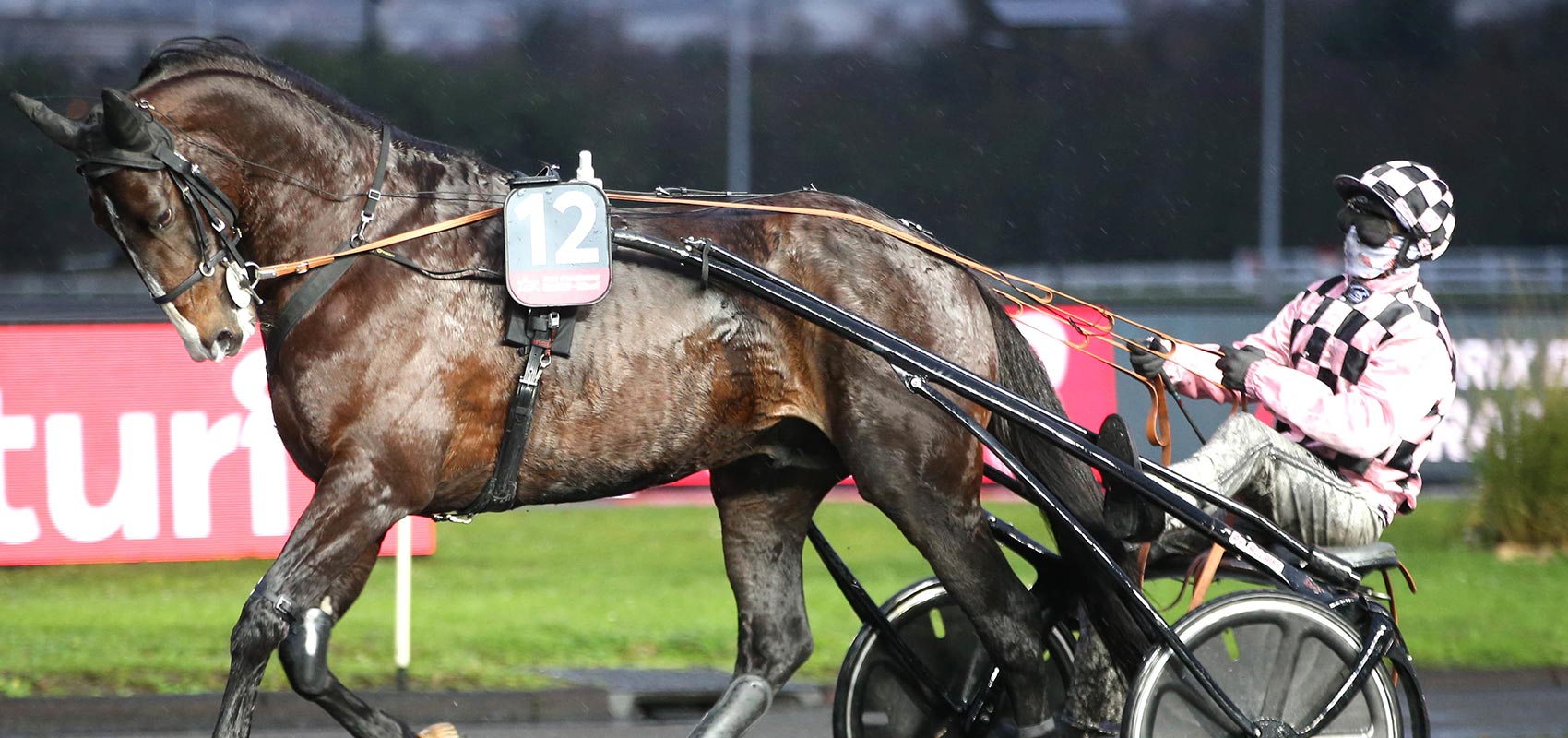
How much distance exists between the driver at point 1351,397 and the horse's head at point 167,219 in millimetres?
2155

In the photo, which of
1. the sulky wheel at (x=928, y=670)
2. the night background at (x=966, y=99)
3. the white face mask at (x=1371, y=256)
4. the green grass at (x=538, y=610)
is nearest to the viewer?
the white face mask at (x=1371, y=256)

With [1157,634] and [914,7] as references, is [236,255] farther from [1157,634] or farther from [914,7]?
[914,7]

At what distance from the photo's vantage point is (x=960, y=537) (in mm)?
3975

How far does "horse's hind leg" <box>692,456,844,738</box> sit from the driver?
0.71 meters

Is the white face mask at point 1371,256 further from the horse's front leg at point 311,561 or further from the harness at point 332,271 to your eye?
the horse's front leg at point 311,561

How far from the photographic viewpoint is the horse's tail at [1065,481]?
4035 millimetres

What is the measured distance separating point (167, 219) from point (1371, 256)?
9.12 feet

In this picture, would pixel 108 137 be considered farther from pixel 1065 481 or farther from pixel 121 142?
pixel 1065 481

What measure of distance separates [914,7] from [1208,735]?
15.0 m

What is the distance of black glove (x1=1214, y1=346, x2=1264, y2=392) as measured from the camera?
4.10 m

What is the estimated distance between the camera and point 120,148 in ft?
11.3

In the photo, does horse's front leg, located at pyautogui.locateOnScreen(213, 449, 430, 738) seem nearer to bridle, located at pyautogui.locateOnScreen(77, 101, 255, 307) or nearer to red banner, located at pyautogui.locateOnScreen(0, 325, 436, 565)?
bridle, located at pyautogui.locateOnScreen(77, 101, 255, 307)

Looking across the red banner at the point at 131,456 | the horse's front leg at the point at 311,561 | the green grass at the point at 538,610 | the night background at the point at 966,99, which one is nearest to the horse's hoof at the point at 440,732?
the horse's front leg at the point at 311,561

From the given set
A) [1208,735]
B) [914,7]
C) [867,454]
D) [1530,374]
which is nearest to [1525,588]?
[1530,374]
